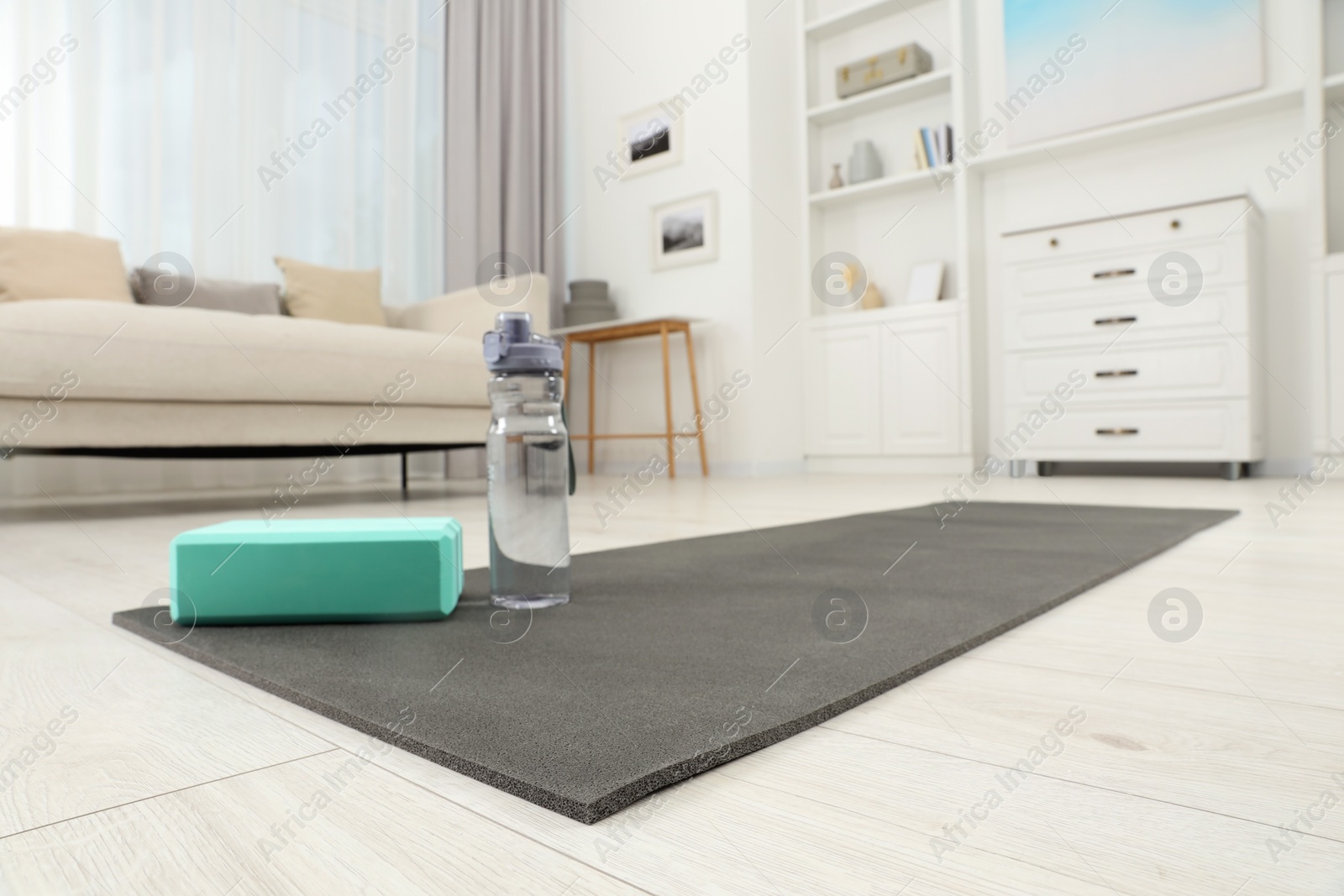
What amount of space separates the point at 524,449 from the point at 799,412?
11.7ft

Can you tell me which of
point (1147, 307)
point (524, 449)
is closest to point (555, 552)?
point (524, 449)

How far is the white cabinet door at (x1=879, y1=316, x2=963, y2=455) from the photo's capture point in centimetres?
379

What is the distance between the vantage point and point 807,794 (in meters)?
0.45

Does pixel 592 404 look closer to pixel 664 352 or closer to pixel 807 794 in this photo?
pixel 664 352

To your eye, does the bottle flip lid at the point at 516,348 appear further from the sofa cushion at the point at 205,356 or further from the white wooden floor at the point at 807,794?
the sofa cushion at the point at 205,356

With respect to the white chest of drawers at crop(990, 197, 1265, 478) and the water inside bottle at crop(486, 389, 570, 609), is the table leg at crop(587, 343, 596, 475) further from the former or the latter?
the water inside bottle at crop(486, 389, 570, 609)

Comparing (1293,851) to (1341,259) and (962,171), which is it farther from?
(962,171)

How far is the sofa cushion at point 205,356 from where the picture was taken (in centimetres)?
193

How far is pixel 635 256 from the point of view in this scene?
15.3 feet

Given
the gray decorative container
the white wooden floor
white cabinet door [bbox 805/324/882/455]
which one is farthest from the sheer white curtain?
the white wooden floor

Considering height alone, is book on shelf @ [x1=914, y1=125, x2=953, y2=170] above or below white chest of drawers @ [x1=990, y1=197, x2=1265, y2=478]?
above

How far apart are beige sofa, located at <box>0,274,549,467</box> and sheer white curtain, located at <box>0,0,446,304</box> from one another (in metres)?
1.10

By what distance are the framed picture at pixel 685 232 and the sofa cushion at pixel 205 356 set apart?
78.4 inches

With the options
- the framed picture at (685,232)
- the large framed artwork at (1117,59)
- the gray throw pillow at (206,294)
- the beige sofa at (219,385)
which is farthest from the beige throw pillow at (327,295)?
the large framed artwork at (1117,59)
